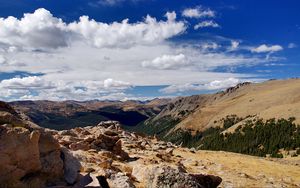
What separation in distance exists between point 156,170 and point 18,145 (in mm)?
7483

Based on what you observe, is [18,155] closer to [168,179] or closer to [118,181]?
[118,181]

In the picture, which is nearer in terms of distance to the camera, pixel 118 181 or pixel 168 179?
pixel 168 179

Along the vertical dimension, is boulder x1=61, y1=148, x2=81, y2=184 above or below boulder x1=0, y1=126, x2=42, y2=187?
below

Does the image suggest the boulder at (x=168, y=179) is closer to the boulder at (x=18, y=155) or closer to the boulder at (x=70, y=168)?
the boulder at (x=70, y=168)

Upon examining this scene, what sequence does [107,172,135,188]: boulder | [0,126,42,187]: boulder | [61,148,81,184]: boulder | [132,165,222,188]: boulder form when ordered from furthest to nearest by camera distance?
[107,172,135,188]: boulder < [61,148,81,184]: boulder < [132,165,222,188]: boulder < [0,126,42,187]: boulder

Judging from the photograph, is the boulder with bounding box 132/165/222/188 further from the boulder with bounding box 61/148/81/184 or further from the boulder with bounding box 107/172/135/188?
the boulder with bounding box 61/148/81/184

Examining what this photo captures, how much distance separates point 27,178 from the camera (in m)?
18.8

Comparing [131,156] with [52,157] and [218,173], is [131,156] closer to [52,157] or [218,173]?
[218,173]

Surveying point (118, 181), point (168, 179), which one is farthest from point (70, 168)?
point (168, 179)

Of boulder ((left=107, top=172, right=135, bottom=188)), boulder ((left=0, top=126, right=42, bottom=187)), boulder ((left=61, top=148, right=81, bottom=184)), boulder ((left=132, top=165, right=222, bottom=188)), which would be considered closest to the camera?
boulder ((left=0, top=126, right=42, bottom=187))

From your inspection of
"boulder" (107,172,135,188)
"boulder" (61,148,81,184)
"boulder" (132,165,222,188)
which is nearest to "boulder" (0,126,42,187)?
"boulder" (61,148,81,184)

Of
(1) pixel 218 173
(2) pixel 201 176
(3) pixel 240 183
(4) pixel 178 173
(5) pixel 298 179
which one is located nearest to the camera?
(4) pixel 178 173

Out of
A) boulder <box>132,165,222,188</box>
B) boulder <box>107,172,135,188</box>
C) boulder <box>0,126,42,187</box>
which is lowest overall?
boulder <box>107,172,135,188</box>

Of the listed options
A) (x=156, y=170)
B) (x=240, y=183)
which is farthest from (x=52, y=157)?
(x=240, y=183)
